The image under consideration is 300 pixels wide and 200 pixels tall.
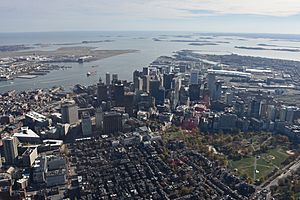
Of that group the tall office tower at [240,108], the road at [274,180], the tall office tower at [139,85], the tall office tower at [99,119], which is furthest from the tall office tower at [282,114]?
the tall office tower at [99,119]

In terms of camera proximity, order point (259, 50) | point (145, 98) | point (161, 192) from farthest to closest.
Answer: point (259, 50), point (145, 98), point (161, 192)

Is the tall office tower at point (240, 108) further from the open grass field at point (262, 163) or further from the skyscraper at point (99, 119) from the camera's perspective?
the skyscraper at point (99, 119)

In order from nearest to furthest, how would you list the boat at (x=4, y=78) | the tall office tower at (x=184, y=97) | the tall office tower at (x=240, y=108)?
the tall office tower at (x=240, y=108) → the tall office tower at (x=184, y=97) → the boat at (x=4, y=78)

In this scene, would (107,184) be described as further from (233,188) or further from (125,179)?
(233,188)

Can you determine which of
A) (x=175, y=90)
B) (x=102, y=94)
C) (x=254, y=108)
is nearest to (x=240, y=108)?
(x=254, y=108)

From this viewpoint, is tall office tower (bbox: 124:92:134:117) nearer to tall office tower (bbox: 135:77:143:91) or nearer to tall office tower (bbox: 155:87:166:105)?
tall office tower (bbox: 155:87:166:105)

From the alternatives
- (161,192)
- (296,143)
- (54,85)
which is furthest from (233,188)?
(54,85)
